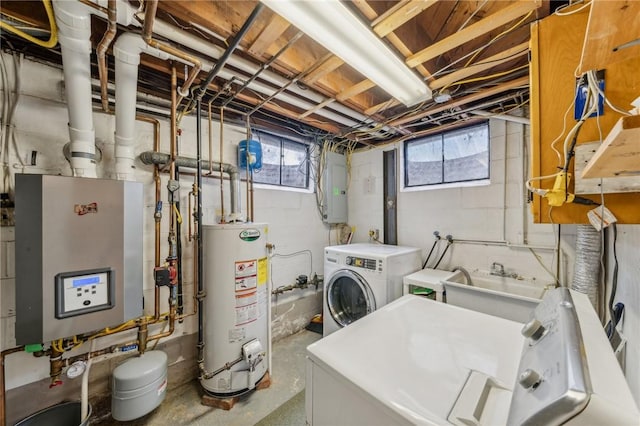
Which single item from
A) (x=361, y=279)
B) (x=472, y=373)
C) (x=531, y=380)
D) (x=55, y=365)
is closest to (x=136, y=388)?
(x=55, y=365)

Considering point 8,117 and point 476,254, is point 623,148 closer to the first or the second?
point 476,254

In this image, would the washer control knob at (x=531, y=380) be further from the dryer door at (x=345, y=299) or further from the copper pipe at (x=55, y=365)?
the copper pipe at (x=55, y=365)

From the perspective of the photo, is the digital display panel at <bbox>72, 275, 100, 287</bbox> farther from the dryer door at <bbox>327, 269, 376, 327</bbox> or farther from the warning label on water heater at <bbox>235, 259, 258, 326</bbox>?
the dryer door at <bbox>327, 269, 376, 327</bbox>

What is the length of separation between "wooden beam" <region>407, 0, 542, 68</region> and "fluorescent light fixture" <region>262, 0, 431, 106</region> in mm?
105

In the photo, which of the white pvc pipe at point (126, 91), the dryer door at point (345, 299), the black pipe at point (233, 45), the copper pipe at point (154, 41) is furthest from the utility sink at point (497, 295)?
the white pvc pipe at point (126, 91)

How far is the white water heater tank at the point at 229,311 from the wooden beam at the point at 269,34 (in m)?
1.25

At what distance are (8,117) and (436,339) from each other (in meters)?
2.77

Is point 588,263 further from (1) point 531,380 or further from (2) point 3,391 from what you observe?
(2) point 3,391

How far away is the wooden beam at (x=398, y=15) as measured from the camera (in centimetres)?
112

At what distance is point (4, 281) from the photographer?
4.88ft

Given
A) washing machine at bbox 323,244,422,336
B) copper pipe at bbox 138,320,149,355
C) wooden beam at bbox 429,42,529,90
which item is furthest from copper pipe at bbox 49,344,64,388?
wooden beam at bbox 429,42,529,90

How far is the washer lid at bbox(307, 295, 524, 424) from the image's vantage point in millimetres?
755

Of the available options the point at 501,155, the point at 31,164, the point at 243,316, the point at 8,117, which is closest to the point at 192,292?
the point at 243,316

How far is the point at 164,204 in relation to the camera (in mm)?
2066
